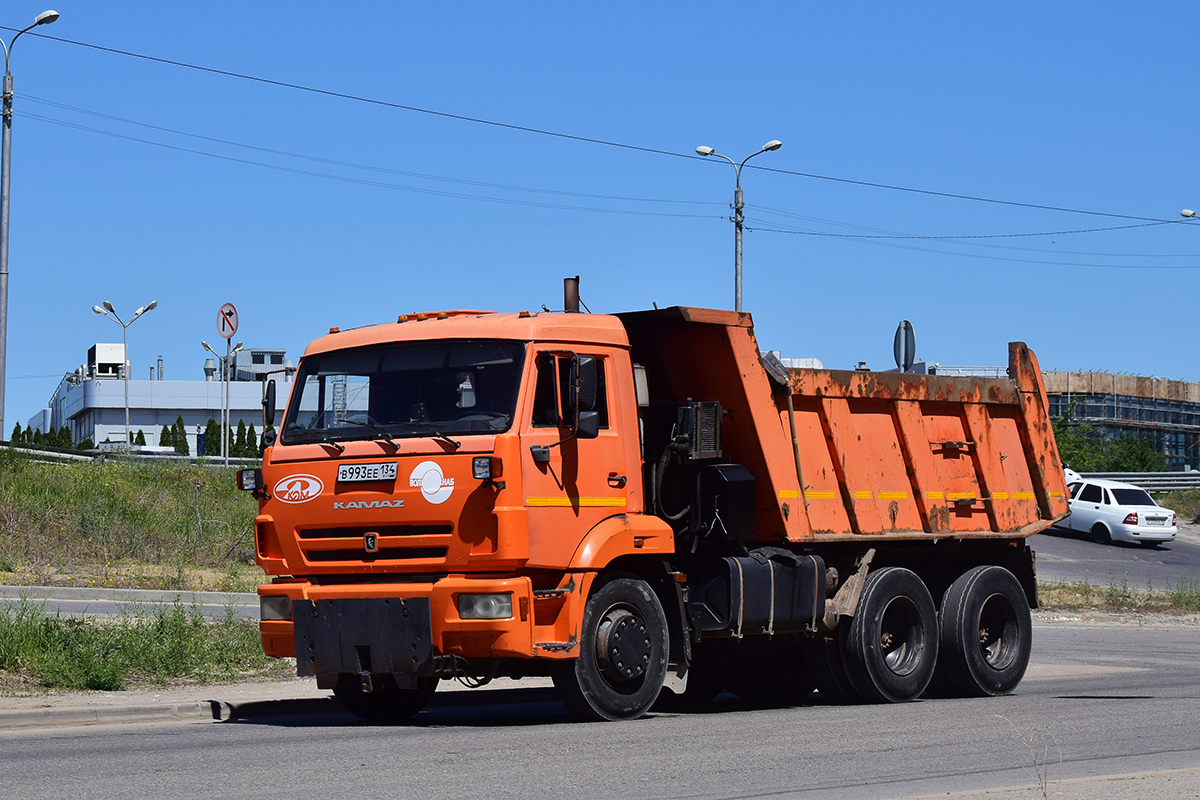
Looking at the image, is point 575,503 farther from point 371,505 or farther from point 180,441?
point 180,441

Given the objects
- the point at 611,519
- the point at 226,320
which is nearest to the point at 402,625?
the point at 611,519

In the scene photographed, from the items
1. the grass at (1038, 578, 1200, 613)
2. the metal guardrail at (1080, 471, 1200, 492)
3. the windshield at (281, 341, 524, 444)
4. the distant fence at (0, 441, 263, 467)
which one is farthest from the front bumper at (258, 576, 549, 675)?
the metal guardrail at (1080, 471, 1200, 492)

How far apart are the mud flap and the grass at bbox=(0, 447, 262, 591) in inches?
465

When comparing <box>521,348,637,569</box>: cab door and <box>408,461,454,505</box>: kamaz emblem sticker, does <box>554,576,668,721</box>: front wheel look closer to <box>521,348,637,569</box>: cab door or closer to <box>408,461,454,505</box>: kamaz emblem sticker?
<box>521,348,637,569</box>: cab door

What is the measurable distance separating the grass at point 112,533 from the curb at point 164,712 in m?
9.99

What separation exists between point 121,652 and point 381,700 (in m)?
3.26

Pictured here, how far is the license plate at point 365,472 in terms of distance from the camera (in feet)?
33.3

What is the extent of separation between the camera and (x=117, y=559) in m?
24.6

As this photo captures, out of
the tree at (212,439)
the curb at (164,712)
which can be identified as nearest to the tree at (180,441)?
the tree at (212,439)

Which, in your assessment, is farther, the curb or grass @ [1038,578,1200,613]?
grass @ [1038,578,1200,613]

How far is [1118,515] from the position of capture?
1558 inches

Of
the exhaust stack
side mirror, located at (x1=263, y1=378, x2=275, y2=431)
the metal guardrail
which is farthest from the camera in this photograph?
the metal guardrail

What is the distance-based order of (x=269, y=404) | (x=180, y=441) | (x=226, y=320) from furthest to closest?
1. (x=180, y=441)
2. (x=226, y=320)
3. (x=269, y=404)

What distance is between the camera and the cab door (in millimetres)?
10156
